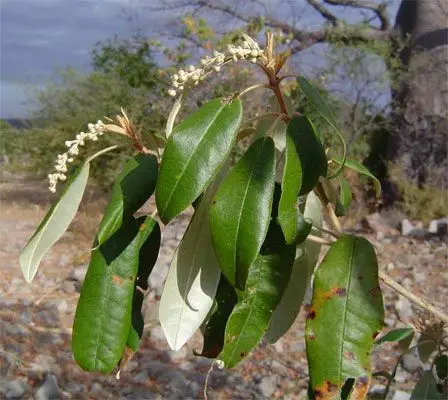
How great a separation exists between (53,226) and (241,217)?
7.2 inches

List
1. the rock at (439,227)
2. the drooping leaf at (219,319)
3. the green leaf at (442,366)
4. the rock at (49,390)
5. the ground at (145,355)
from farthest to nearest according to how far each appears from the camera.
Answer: the rock at (439,227), the ground at (145,355), the rock at (49,390), the green leaf at (442,366), the drooping leaf at (219,319)

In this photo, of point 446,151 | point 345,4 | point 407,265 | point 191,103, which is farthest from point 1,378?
point 345,4

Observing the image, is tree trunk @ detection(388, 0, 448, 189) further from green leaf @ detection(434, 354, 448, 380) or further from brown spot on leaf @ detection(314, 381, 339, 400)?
brown spot on leaf @ detection(314, 381, 339, 400)

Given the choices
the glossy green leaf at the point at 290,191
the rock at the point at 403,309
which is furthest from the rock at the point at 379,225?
the glossy green leaf at the point at 290,191

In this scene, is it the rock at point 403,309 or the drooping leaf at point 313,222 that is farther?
the rock at point 403,309

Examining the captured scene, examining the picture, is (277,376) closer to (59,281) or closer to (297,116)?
(59,281)

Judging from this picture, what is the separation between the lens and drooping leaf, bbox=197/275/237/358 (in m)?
0.71

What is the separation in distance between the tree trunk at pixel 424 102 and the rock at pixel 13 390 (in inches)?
185

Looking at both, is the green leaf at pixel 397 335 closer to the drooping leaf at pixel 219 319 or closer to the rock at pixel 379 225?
the drooping leaf at pixel 219 319

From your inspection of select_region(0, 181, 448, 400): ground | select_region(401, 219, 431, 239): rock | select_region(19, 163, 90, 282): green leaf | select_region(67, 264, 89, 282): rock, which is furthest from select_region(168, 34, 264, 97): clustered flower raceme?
select_region(401, 219, 431, 239): rock

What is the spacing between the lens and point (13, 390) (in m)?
2.38

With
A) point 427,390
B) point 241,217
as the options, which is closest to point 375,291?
point 241,217

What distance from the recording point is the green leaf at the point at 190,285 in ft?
2.19

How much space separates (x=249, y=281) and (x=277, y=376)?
7.24 ft
